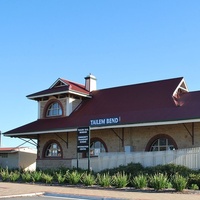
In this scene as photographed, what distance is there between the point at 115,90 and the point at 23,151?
36.2ft

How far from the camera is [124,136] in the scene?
2527cm

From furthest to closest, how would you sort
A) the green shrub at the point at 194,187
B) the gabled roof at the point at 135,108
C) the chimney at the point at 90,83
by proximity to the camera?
the chimney at the point at 90,83 < the gabled roof at the point at 135,108 < the green shrub at the point at 194,187

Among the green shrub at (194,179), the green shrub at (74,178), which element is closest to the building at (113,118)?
the green shrub at (194,179)

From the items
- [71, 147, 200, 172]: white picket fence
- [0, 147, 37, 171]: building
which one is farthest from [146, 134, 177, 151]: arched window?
[0, 147, 37, 171]: building

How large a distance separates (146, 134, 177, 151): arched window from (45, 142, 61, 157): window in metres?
8.36

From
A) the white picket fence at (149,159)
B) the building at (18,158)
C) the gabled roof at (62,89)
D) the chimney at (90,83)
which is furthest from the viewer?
the building at (18,158)

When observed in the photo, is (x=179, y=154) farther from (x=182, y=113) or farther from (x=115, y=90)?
(x=115, y=90)

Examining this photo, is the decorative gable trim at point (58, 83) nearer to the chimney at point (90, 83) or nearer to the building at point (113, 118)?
the building at point (113, 118)

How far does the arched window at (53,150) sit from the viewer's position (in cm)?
2937

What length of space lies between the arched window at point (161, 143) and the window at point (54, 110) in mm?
9066

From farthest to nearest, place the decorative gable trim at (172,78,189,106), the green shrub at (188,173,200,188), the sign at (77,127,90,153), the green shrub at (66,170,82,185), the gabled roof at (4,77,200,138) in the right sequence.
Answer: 1. the decorative gable trim at (172,78,189,106)
2. the gabled roof at (4,77,200,138)
3. the sign at (77,127,90,153)
4. the green shrub at (66,170,82,185)
5. the green shrub at (188,173,200,188)

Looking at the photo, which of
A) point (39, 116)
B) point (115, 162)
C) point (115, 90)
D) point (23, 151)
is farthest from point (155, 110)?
point (23, 151)

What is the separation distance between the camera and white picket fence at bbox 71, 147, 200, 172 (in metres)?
19.7

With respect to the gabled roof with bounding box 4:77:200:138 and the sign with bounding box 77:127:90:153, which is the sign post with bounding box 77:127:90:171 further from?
the gabled roof with bounding box 4:77:200:138
